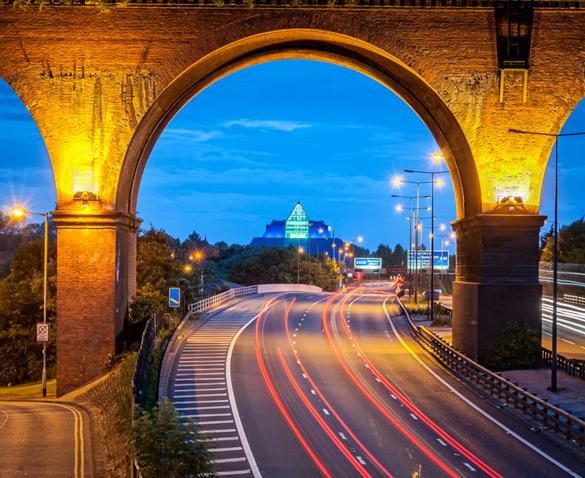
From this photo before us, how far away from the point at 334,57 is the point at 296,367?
14.0 meters

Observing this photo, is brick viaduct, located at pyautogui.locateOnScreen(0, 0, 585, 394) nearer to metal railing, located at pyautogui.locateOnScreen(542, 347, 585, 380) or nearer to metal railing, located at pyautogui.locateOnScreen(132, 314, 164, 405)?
metal railing, located at pyautogui.locateOnScreen(132, 314, 164, 405)

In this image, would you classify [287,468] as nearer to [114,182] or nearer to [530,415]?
[530,415]

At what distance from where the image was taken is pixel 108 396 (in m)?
25.0

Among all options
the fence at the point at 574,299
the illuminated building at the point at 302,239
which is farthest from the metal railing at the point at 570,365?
the illuminated building at the point at 302,239

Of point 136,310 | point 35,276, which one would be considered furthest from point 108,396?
point 35,276

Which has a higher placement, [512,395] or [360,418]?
[512,395]

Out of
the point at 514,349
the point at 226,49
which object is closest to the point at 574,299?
the point at 514,349

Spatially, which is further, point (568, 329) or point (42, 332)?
point (568, 329)

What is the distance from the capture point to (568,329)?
5112 centimetres

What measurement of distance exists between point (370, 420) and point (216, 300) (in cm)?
4212

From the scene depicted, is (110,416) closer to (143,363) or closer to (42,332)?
(143,363)

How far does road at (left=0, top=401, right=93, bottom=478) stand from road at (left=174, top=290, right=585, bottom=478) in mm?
3713

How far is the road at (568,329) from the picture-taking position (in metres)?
39.4

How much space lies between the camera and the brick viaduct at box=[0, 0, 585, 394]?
1172 inches
